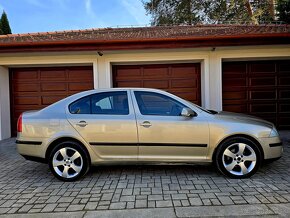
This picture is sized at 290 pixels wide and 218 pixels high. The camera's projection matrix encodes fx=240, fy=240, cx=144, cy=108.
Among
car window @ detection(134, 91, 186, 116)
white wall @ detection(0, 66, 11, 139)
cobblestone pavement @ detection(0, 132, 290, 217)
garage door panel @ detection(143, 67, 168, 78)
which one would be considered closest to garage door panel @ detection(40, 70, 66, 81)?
white wall @ detection(0, 66, 11, 139)

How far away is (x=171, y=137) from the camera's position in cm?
408

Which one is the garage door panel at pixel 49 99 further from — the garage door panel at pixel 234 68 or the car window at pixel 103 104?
the garage door panel at pixel 234 68

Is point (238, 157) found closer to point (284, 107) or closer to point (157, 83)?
point (157, 83)

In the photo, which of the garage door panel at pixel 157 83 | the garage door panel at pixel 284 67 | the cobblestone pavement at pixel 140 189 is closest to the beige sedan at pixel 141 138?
the cobblestone pavement at pixel 140 189

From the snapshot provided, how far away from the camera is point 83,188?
3834 mm

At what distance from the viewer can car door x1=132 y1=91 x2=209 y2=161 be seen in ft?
13.4

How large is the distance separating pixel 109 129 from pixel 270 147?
275 centimetres

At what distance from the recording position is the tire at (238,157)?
13.3 feet

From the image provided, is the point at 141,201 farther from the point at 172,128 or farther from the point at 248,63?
the point at 248,63

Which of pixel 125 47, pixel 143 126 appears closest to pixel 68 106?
pixel 143 126

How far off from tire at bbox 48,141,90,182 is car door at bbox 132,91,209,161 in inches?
39.5

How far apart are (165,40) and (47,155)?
171 inches

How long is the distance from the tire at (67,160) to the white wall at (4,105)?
4896 mm

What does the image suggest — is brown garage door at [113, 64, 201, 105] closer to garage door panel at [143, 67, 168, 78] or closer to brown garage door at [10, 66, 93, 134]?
garage door panel at [143, 67, 168, 78]
